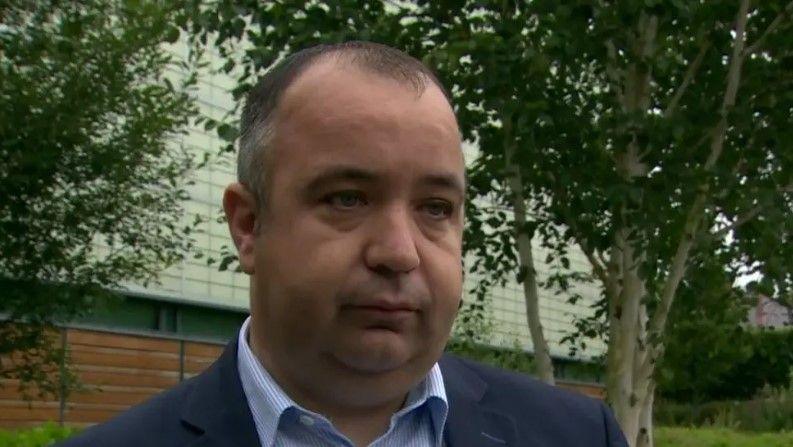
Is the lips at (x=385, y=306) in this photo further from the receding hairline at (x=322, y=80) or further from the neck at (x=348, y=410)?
the receding hairline at (x=322, y=80)

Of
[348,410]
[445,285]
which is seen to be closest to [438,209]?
[445,285]

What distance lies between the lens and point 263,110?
2000mm

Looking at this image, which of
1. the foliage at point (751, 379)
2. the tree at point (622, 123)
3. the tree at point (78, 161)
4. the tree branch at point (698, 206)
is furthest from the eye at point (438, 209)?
the foliage at point (751, 379)

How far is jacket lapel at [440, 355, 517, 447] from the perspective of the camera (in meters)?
2.02

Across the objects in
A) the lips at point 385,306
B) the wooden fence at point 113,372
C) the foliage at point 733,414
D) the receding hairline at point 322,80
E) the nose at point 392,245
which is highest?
the receding hairline at point 322,80

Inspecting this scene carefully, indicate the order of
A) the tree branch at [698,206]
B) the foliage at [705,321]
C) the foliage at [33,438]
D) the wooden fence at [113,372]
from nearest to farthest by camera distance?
the foliage at [33,438]
the tree branch at [698,206]
the foliage at [705,321]
the wooden fence at [113,372]

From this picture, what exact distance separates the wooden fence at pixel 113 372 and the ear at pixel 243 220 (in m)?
10.5

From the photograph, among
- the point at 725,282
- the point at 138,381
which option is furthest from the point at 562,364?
the point at 725,282

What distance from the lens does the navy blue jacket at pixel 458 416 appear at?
194cm

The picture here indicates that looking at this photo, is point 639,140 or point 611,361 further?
point 611,361

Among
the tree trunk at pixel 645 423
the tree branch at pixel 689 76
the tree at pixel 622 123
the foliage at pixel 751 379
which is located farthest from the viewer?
the foliage at pixel 751 379

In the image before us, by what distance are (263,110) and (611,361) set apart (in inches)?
299

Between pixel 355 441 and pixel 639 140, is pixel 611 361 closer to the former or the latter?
pixel 639 140

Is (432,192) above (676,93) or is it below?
below
